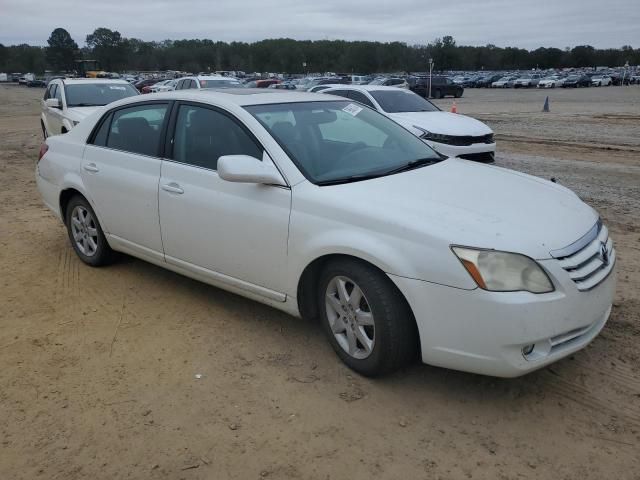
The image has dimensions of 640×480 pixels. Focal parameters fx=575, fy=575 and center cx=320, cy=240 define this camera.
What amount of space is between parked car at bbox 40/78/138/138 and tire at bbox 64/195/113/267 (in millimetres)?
6150

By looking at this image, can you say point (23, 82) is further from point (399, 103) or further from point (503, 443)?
point (503, 443)

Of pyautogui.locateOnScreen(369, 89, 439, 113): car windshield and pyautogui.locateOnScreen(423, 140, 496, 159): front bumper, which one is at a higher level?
pyautogui.locateOnScreen(369, 89, 439, 113): car windshield

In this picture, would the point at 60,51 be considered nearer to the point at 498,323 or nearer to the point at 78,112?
the point at 78,112

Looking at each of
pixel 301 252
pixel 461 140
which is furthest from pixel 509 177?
pixel 461 140

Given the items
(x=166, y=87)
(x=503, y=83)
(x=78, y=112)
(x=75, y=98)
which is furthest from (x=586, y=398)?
(x=503, y=83)

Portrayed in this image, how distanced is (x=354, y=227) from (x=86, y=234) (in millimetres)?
3103

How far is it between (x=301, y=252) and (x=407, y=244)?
714 mm

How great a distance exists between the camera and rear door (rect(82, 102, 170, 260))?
438cm

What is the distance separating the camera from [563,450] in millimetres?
2740

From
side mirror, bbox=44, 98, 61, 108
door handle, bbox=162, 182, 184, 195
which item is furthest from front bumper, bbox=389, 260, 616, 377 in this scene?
side mirror, bbox=44, 98, 61, 108

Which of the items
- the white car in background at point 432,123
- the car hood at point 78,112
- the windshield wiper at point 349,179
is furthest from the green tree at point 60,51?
the windshield wiper at point 349,179

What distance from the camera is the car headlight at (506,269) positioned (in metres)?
2.82

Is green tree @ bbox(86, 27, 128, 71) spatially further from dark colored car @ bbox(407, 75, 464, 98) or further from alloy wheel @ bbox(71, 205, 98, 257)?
alloy wheel @ bbox(71, 205, 98, 257)

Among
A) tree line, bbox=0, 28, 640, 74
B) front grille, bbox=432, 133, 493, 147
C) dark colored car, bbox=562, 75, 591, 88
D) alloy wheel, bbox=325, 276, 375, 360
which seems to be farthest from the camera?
tree line, bbox=0, 28, 640, 74
